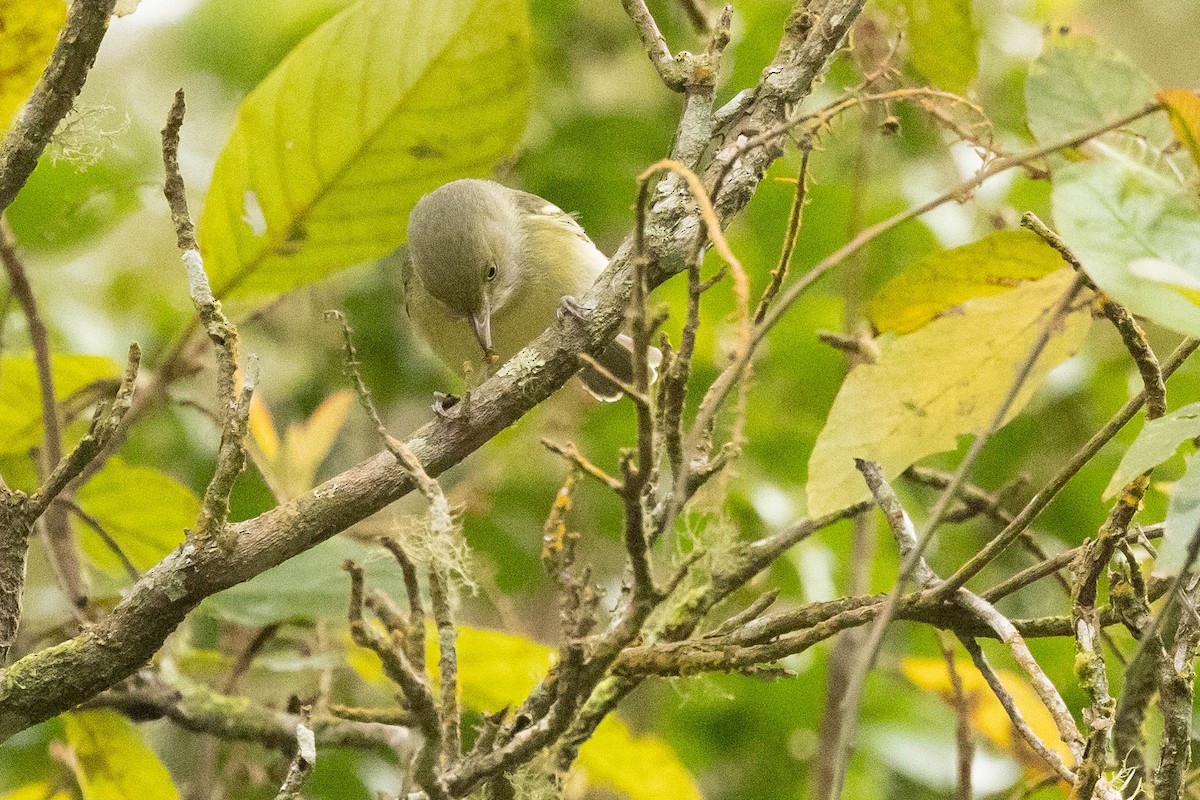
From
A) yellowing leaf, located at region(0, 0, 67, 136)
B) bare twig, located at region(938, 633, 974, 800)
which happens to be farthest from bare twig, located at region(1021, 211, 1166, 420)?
yellowing leaf, located at region(0, 0, 67, 136)

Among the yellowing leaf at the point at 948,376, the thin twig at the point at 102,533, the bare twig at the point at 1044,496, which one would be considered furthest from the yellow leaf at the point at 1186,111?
the thin twig at the point at 102,533

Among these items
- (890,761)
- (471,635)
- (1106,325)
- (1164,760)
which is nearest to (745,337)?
(1164,760)

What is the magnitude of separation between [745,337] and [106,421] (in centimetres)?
84

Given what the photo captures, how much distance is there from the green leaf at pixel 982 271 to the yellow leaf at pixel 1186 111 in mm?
310

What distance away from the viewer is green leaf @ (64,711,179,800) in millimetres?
2125

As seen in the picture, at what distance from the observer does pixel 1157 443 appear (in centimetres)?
114

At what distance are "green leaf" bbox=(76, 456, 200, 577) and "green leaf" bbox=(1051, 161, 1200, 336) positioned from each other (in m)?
1.86

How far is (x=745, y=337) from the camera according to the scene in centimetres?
118

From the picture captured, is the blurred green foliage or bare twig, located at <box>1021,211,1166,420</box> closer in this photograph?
bare twig, located at <box>1021,211,1166,420</box>

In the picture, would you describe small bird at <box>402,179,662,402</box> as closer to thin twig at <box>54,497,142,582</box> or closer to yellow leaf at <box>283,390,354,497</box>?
yellow leaf at <box>283,390,354,497</box>

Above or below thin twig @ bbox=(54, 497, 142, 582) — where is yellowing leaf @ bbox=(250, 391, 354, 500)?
above

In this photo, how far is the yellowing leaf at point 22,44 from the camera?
1.70 metres

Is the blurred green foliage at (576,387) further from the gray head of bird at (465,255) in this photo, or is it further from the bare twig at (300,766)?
the bare twig at (300,766)

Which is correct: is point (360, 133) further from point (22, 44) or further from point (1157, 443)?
point (1157, 443)
